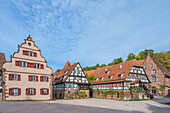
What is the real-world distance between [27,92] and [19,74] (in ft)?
13.1

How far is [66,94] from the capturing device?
35625 mm

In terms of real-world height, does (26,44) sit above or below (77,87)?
above

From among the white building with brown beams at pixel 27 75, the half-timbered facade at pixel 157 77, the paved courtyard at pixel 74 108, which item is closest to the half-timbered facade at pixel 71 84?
the white building with brown beams at pixel 27 75

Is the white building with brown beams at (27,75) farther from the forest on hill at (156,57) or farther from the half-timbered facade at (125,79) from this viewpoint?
the forest on hill at (156,57)

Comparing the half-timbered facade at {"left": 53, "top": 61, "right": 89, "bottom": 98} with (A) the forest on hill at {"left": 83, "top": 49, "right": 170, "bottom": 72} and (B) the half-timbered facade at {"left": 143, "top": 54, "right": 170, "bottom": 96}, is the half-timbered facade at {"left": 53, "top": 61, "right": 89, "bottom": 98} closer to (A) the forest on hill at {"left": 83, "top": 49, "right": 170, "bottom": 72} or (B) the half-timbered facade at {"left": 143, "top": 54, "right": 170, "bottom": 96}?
(B) the half-timbered facade at {"left": 143, "top": 54, "right": 170, "bottom": 96}

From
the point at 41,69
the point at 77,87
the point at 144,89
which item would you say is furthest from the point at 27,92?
the point at 144,89

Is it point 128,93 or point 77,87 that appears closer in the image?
point 128,93

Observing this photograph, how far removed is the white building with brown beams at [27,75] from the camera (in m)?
25.4

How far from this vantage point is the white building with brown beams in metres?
25.4

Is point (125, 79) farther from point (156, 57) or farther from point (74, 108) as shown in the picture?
point (156, 57)

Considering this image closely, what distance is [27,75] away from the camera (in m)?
27.7

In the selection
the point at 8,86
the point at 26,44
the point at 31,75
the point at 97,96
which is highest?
the point at 26,44

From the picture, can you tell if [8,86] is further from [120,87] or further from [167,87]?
[167,87]

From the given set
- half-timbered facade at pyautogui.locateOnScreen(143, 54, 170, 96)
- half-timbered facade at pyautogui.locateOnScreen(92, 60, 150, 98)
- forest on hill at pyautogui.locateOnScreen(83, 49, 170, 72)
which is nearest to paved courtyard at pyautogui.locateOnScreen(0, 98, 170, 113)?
half-timbered facade at pyautogui.locateOnScreen(92, 60, 150, 98)
